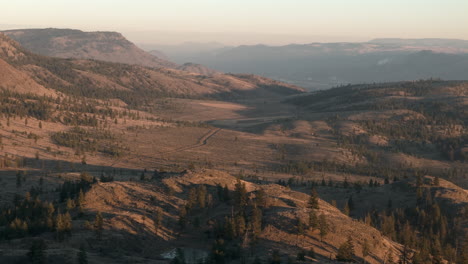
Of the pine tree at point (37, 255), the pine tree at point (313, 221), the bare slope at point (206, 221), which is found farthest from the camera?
the pine tree at point (313, 221)

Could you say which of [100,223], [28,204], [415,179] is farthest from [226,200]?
[415,179]

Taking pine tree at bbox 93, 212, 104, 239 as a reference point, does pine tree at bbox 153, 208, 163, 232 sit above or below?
below

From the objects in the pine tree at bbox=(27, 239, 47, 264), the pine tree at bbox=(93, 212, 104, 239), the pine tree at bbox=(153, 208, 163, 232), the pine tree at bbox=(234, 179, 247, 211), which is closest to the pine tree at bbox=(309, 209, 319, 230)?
the pine tree at bbox=(234, 179, 247, 211)

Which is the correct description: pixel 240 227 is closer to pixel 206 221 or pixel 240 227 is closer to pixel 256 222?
pixel 256 222

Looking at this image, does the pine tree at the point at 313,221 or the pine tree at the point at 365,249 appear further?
the pine tree at the point at 313,221

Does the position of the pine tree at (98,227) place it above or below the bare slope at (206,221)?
above

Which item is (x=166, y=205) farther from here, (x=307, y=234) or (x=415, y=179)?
(x=415, y=179)

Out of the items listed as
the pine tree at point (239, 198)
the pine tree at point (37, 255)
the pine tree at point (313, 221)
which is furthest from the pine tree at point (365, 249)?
the pine tree at point (37, 255)

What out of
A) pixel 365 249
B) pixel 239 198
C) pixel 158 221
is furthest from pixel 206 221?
pixel 365 249

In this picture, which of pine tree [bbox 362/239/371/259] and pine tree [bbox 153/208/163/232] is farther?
pine tree [bbox 153/208/163/232]

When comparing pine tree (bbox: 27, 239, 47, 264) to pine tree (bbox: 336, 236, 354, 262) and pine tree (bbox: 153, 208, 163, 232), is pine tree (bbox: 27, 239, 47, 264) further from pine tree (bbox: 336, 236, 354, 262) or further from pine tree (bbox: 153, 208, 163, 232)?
pine tree (bbox: 336, 236, 354, 262)

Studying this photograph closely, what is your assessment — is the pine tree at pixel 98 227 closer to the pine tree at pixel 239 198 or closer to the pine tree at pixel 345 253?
the pine tree at pixel 239 198

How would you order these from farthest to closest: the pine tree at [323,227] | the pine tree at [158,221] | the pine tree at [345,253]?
the pine tree at [158,221] → the pine tree at [323,227] → the pine tree at [345,253]
